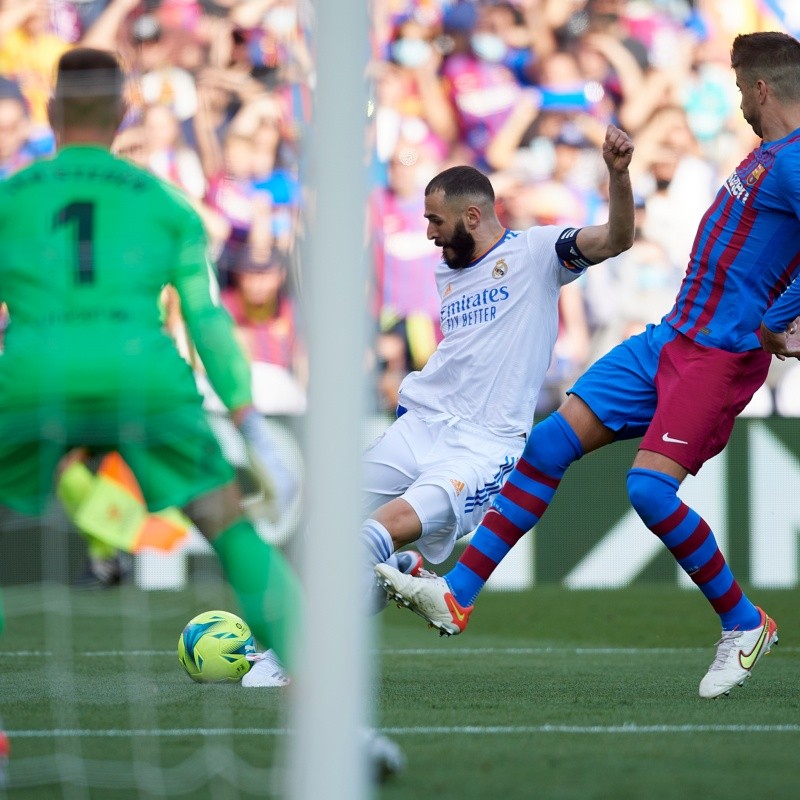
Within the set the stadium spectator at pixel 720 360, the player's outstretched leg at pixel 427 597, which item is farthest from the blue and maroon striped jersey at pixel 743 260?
the player's outstretched leg at pixel 427 597

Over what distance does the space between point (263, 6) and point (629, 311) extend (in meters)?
4.47

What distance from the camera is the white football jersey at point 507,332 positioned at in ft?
17.0

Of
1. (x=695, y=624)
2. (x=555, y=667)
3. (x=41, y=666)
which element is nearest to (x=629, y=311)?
(x=695, y=624)

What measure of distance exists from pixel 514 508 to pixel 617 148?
1.30 m

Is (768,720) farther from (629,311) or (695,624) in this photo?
(629,311)

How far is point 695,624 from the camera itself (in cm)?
711

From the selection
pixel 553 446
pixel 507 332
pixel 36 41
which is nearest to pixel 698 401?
pixel 553 446

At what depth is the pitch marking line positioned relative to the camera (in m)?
3.62

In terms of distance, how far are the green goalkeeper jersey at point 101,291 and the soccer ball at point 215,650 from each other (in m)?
1.73

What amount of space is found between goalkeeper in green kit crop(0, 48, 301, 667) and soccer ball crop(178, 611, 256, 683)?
5.14ft

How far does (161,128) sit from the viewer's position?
4.39 metres

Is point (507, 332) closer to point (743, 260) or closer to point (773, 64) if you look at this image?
point (743, 260)

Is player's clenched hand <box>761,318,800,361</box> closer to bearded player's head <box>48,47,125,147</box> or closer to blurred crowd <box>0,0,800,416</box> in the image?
bearded player's head <box>48,47,125,147</box>

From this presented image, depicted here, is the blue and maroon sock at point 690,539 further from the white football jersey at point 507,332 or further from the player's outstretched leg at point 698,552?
the white football jersey at point 507,332
